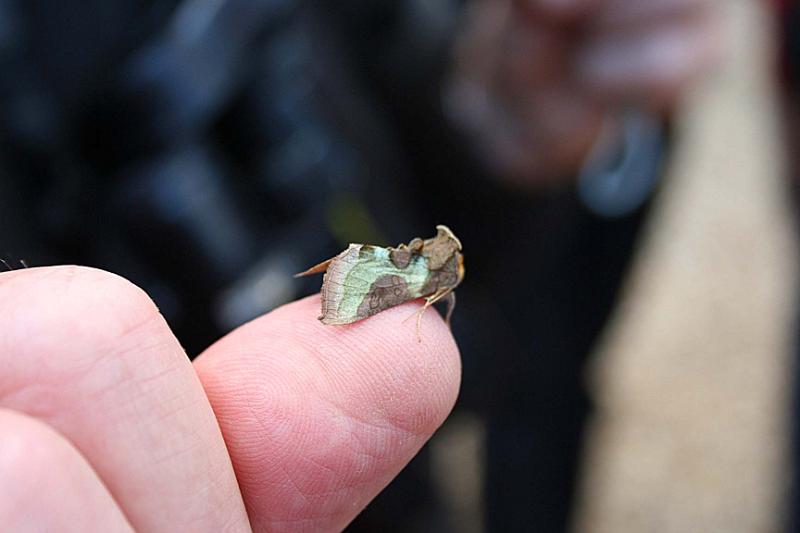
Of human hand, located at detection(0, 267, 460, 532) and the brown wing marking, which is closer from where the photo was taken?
human hand, located at detection(0, 267, 460, 532)

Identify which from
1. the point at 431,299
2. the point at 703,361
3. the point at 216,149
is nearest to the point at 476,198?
the point at 216,149

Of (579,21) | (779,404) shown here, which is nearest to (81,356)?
(579,21)

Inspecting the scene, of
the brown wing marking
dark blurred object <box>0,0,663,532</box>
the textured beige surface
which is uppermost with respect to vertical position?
dark blurred object <box>0,0,663,532</box>

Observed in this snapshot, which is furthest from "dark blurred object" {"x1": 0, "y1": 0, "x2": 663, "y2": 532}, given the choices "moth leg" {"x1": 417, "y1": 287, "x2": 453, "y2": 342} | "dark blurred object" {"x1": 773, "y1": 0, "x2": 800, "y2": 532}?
"dark blurred object" {"x1": 773, "y1": 0, "x2": 800, "y2": 532}

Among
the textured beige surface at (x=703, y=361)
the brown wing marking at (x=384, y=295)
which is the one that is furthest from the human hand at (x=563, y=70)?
the brown wing marking at (x=384, y=295)

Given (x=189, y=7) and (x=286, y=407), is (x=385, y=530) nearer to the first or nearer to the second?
(x=286, y=407)

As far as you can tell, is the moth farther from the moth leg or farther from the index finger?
the index finger

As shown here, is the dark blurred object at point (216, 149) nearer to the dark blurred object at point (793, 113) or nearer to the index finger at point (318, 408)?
the index finger at point (318, 408)
